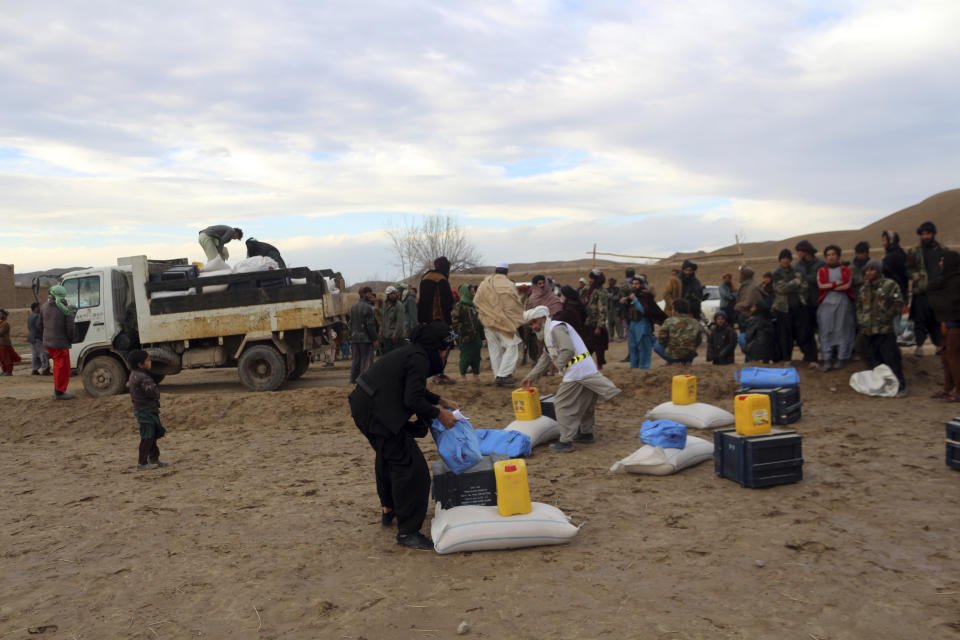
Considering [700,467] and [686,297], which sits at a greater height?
[686,297]

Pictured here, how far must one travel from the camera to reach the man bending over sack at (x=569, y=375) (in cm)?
690

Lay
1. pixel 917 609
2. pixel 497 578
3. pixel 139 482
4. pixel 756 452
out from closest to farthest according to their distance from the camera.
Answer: pixel 917 609
pixel 497 578
pixel 756 452
pixel 139 482

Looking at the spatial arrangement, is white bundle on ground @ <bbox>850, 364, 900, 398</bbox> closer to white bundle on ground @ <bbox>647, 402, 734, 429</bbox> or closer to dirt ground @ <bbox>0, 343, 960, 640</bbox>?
dirt ground @ <bbox>0, 343, 960, 640</bbox>

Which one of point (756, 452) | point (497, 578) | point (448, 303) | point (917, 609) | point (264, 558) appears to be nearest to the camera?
point (917, 609)

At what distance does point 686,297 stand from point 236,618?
8.76 meters

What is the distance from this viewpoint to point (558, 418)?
7348mm

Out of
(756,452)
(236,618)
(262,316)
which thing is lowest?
(236,618)

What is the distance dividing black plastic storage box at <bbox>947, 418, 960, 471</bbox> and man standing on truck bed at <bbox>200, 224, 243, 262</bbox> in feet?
36.8

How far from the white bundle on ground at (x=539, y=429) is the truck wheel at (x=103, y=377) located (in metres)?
8.23

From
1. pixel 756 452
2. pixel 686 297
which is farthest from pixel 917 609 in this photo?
pixel 686 297

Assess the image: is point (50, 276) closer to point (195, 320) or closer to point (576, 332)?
point (195, 320)

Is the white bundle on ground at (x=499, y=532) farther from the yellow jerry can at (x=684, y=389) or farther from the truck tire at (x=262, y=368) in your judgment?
the truck tire at (x=262, y=368)

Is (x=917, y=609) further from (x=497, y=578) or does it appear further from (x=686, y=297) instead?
(x=686, y=297)

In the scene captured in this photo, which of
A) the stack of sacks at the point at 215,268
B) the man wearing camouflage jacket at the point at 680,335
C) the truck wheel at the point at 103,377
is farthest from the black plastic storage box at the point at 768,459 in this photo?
the truck wheel at the point at 103,377
